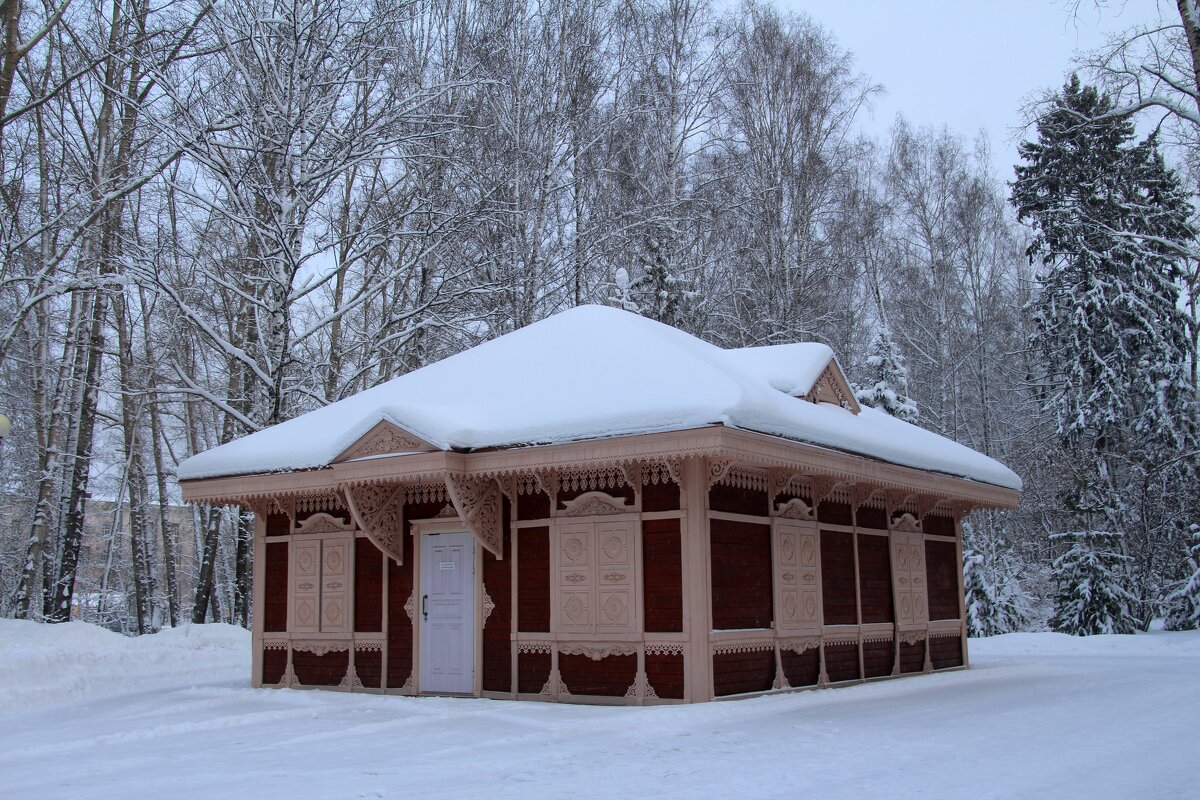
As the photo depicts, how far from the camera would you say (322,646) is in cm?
1440

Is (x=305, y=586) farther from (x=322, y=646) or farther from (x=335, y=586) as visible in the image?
(x=322, y=646)

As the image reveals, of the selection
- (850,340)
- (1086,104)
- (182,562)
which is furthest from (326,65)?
(182,562)

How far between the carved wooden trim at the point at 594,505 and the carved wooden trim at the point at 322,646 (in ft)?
13.4

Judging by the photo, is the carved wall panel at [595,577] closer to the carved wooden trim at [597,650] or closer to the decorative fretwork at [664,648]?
the carved wooden trim at [597,650]

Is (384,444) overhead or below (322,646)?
overhead

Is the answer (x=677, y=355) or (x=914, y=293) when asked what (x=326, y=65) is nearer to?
(x=677, y=355)

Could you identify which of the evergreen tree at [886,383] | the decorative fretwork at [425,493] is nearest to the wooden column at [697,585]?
the decorative fretwork at [425,493]

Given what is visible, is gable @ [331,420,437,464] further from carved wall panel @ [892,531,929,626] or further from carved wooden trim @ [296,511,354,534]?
carved wall panel @ [892,531,929,626]

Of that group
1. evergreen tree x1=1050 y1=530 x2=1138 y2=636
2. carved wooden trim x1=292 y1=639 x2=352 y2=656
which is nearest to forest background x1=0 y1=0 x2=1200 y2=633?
evergreen tree x1=1050 y1=530 x2=1138 y2=636

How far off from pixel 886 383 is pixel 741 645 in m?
18.0

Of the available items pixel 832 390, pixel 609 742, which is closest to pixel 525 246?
pixel 832 390

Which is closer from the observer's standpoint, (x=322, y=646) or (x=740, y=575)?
(x=740, y=575)

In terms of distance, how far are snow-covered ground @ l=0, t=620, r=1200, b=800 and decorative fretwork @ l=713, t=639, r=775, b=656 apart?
2.05 ft

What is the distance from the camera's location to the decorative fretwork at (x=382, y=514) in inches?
516
